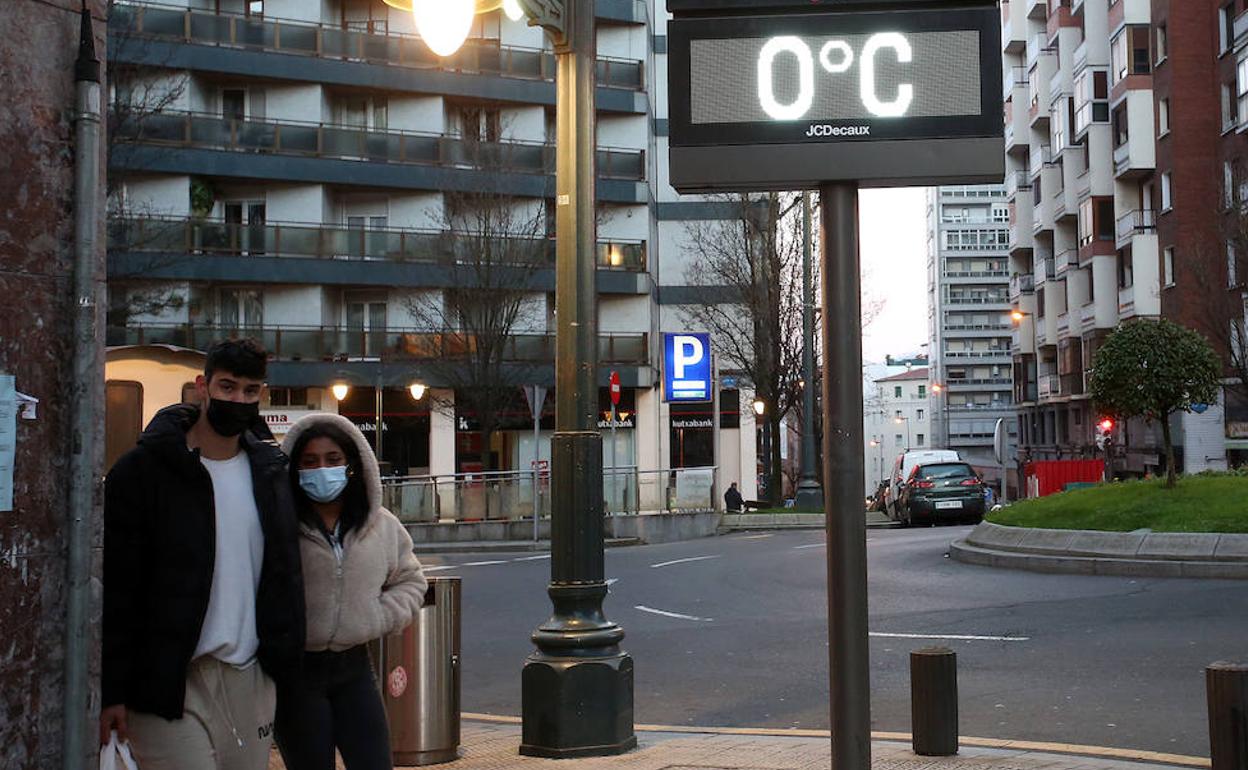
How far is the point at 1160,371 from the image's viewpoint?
19.7 metres

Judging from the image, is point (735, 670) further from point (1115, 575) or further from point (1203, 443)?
point (1203, 443)

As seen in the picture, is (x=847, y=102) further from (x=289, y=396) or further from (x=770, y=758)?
(x=289, y=396)

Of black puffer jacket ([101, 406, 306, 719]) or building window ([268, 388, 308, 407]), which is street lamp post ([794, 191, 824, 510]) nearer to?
building window ([268, 388, 308, 407])

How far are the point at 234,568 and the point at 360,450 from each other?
777mm

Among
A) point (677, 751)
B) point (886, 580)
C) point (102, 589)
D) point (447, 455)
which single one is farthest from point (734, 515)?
point (102, 589)

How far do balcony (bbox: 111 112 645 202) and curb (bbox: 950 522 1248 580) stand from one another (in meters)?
23.6

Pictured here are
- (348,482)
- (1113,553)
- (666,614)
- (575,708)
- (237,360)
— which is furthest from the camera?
(1113,553)

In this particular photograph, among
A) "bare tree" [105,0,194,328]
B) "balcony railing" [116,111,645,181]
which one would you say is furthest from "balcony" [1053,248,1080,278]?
"bare tree" [105,0,194,328]

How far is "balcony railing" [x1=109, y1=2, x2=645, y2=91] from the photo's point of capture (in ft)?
131

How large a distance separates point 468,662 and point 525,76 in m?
33.9

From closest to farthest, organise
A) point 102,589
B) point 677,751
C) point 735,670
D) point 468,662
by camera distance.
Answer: point 102,589, point 677,751, point 735,670, point 468,662

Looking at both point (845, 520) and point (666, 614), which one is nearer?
point (845, 520)

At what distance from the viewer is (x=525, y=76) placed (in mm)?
43438

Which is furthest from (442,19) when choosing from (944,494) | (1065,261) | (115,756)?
(1065,261)
